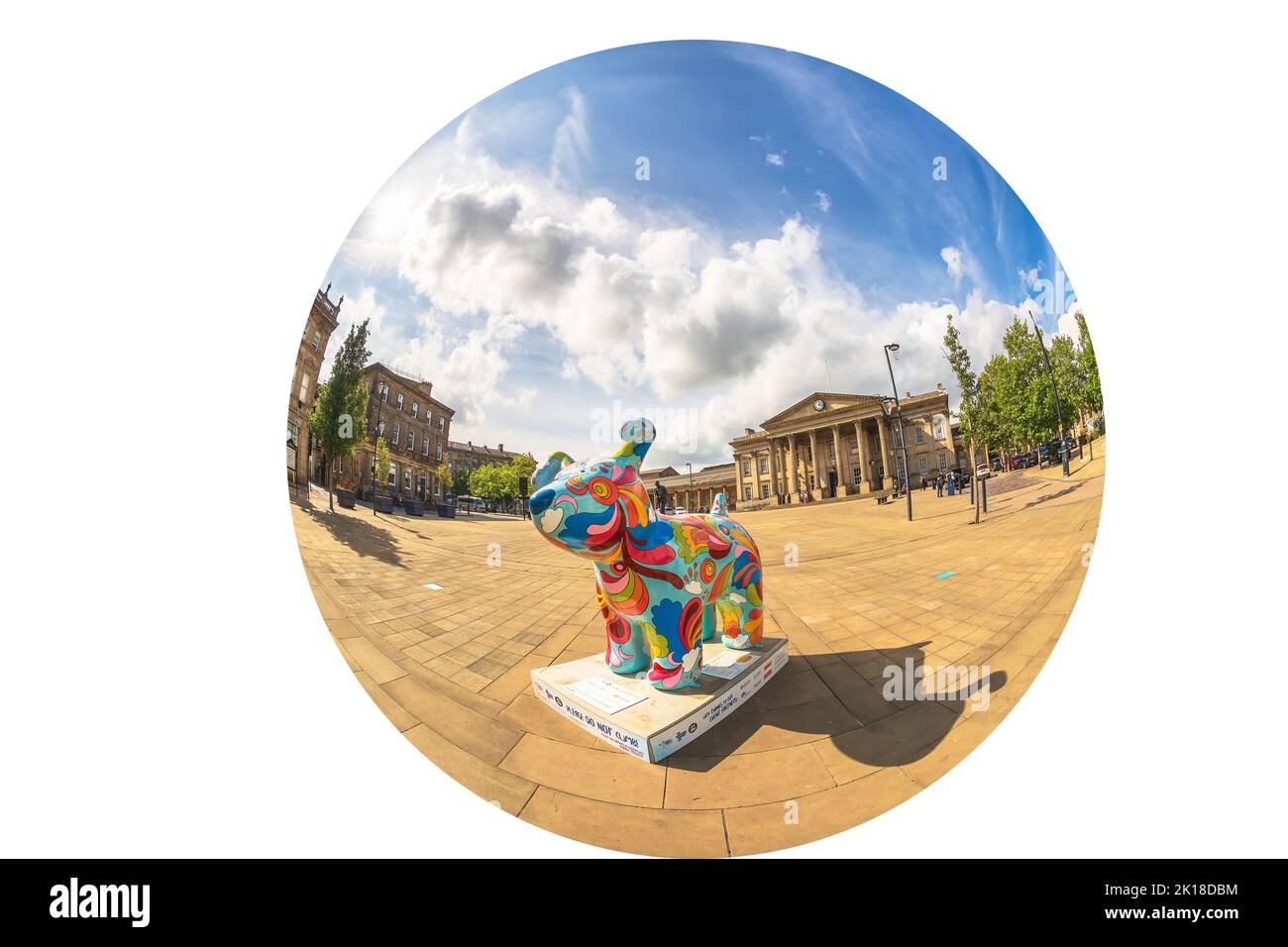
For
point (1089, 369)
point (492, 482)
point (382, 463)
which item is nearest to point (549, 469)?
point (492, 482)

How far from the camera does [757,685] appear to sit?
1.89 metres

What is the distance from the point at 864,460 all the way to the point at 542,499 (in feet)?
3.92

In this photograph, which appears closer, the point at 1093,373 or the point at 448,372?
the point at 448,372

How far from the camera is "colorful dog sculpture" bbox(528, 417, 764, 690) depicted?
166cm

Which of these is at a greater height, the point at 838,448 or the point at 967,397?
the point at 967,397

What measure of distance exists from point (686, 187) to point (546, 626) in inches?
67.6

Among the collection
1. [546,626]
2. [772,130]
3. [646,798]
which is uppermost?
[772,130]

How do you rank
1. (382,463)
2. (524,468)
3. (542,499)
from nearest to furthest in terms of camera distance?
(542,499), (524,468), (382,463)

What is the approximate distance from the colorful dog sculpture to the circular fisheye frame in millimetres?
12

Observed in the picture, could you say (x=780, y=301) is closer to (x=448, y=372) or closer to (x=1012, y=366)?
(x=1012, y=366)

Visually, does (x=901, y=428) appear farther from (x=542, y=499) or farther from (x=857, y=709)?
(x=542, y=499)

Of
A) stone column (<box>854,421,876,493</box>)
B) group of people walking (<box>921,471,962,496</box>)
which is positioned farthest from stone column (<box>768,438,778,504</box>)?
group of people walking (<box>921,471,962,496</box>)

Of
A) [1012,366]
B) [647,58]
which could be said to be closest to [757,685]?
[1012,366]

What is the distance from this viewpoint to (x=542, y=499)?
1605 millimetres
